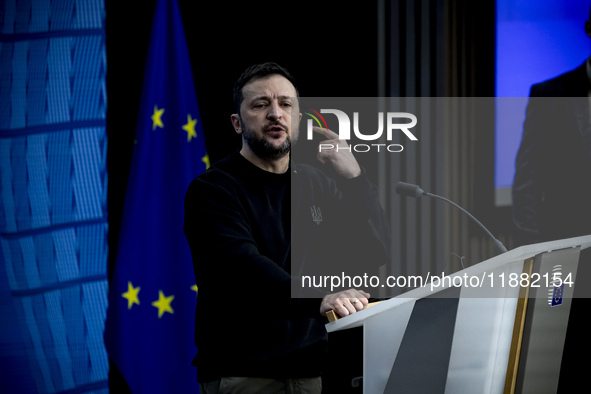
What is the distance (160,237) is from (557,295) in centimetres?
183

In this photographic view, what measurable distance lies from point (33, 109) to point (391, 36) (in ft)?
5.65

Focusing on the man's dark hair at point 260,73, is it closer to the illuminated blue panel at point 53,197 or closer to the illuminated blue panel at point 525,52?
the illuminated blue panel at point 53,197

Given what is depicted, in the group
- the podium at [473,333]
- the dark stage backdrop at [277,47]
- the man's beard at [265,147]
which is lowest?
the podium at [473,333]

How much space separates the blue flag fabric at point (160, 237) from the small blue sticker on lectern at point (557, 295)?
172 cm

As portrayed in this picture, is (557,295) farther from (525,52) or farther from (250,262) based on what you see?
(525,52)

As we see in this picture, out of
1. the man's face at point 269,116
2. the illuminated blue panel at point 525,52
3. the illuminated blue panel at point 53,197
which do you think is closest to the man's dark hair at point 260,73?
the man's face at point 269,116

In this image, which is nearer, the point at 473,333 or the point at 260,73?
the point at 473,333

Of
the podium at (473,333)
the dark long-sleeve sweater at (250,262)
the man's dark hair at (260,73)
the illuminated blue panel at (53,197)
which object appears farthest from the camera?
the illuminated blue panel at (53,197)

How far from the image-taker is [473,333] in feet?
4.89

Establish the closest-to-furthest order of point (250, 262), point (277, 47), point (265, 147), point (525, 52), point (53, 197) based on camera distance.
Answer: point (250, 262) < point (265, 147) < point (53, 197) < point (525, 52) < point (277, 47)

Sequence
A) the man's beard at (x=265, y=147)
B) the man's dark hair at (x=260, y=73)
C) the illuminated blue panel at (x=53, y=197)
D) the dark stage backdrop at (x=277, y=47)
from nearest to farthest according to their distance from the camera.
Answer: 1. the man's beard at (x=265, y=147)
2. the man's dark hair at (x=260, y=73)
3. the illuminated blue panel at (x=53, y=197)
4. the dark stage backdrop at (x=277, y=47)

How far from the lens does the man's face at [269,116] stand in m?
2.10

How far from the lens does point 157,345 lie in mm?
2822

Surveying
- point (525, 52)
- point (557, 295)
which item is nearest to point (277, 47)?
point (525, 52)
